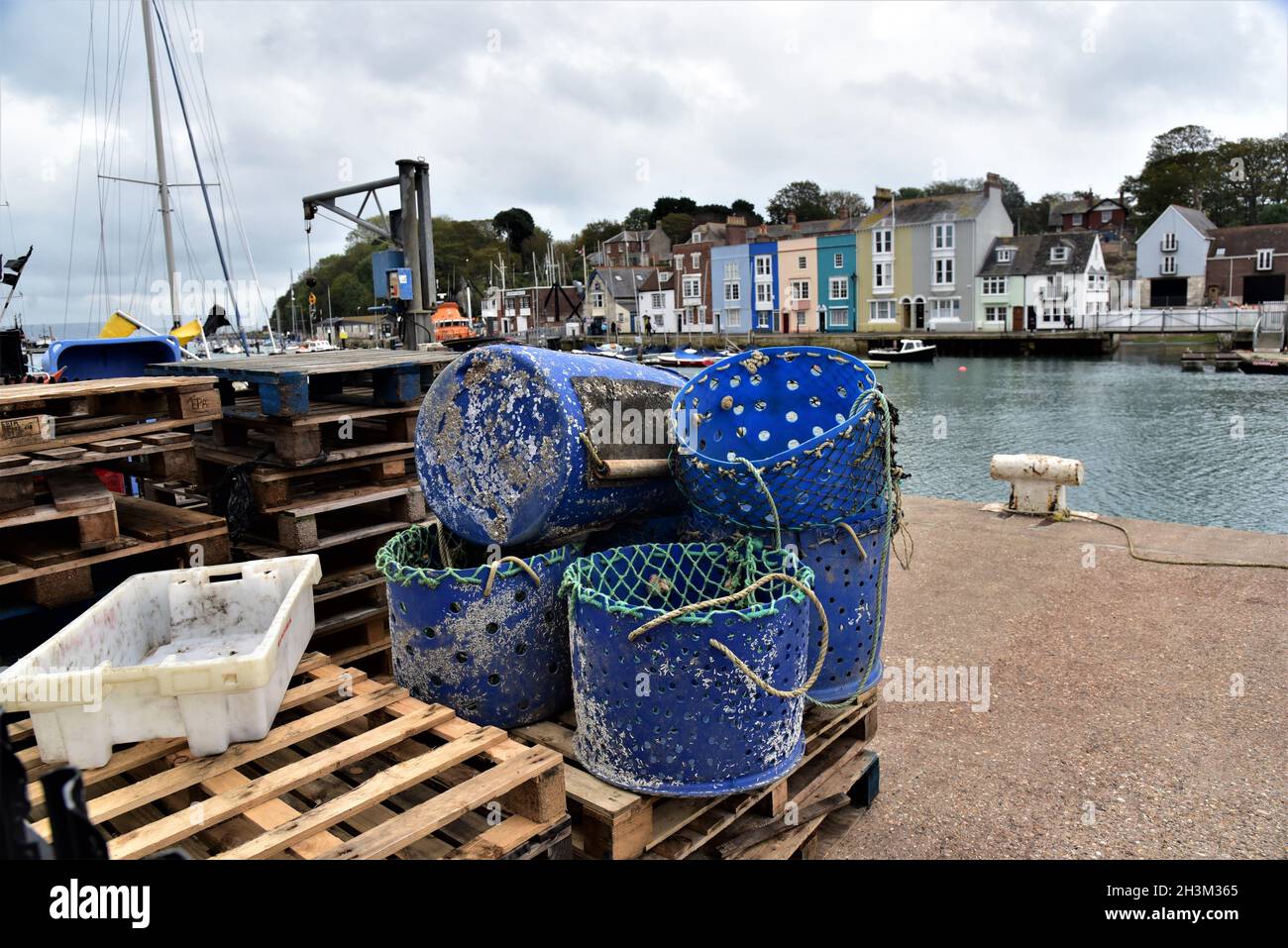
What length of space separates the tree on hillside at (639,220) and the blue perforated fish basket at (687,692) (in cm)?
10326

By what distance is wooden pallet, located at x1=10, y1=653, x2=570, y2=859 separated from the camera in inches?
97.2

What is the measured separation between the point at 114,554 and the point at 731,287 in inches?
2514

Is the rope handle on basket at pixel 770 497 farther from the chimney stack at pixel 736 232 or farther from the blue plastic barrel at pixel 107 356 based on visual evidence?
the chimney stack at pixel 736 232

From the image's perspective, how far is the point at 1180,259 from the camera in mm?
62031

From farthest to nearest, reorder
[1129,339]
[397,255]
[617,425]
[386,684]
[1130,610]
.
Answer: [1129,339] < [397,255] < [1130,610] < [617,425] < [386,684]

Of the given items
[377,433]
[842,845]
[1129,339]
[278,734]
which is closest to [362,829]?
[278,734]

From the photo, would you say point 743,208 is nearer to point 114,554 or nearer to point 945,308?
point 945,308

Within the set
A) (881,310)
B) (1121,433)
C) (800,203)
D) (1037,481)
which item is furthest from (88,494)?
(800,203)

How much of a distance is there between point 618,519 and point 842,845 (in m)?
1.73

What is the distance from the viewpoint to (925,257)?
189ft

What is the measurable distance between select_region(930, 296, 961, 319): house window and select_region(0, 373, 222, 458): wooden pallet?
192 ft

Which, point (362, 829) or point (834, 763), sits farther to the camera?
point (834, 763)

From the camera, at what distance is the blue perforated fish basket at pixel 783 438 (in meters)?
3.59
